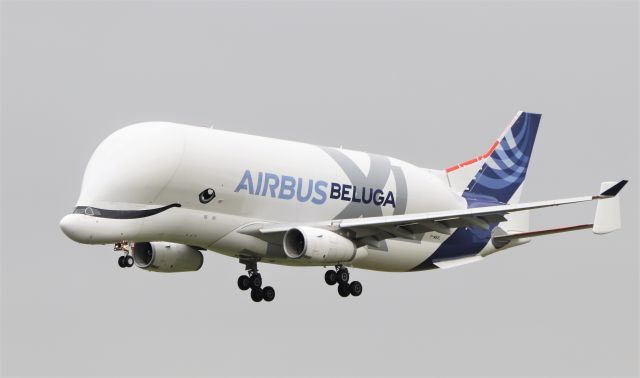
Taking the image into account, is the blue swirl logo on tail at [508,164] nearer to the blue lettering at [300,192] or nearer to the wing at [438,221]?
the wing at [438,221]

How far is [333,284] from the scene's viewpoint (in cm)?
5878

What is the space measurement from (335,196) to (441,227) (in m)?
3.90

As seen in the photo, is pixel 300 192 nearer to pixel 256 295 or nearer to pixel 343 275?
pixel 343 275

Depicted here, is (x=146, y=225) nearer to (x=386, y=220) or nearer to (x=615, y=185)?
(x=386, y=220)

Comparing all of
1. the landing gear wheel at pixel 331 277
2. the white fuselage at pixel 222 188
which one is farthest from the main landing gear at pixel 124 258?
the landing gear wheel at pixel 331 277

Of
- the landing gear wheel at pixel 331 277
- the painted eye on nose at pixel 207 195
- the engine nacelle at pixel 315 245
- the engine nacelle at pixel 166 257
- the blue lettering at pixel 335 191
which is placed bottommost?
the landing gear wheel at pixel 331 277

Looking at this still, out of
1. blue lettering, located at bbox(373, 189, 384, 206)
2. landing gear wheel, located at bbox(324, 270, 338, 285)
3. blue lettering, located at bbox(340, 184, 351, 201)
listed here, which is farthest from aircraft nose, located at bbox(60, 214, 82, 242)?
blue lettering, located at bbox(373, 189, 384, 206)

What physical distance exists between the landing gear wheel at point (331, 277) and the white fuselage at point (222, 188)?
0.80 metres

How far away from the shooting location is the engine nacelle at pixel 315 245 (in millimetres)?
55375

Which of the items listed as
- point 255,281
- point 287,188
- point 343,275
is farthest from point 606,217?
point 255,281

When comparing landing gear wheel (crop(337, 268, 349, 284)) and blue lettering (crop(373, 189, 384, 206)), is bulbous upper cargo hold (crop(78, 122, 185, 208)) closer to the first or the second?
landing gear wheel (crop(337, 268, 349, 284))

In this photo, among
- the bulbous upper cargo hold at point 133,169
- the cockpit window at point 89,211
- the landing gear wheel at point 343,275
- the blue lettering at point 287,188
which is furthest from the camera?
the landing gear wheel at point 343,275

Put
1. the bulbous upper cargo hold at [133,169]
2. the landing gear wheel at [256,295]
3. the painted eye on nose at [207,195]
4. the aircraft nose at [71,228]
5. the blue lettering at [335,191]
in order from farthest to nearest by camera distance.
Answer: the landing gear wheel at [256,295] < the blue lettering at [335,191] < the painted eye on nose at [207,195] < the bulbous upper cargo hold at [133,169] < the aircraft nose at [71,228]

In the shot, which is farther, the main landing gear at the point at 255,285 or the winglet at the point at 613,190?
the main landing gear at the point at 255,285
